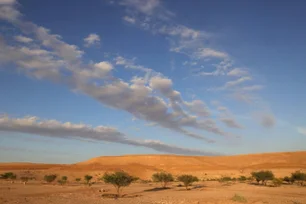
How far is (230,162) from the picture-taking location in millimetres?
116000

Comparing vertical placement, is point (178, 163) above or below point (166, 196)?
above

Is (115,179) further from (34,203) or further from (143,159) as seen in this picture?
(143,159)

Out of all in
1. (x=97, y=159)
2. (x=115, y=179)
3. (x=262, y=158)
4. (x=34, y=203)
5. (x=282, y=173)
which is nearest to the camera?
(x=34, y=203)

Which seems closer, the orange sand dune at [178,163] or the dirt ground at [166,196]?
the dirt ground at [166,196]

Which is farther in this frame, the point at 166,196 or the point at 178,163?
the point at 178,163

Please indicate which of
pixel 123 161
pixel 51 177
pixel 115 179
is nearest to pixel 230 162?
pixel 123 161

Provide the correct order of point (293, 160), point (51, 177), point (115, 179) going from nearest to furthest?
1. point (115, 179)
2. point (51, 177)
3. point (293, 160)

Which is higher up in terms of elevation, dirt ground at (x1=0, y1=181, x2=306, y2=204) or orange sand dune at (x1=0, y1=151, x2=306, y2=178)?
orange sand dune at (x1=0, y1=151, x2=306, y2=178)

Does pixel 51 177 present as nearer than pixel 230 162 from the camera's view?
Yes

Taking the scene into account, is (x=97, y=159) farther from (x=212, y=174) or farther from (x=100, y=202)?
(x=100, y=202)

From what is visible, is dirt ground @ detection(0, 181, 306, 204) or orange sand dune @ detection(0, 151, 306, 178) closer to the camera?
dirt ground @ detection(0, 181, 306, 204)

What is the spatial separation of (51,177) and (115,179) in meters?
26.5

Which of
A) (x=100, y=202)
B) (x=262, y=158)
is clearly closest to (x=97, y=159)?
(x=262, y=158)

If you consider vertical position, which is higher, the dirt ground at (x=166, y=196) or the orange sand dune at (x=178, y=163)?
the orange sand dune at (x=178, y=163)
